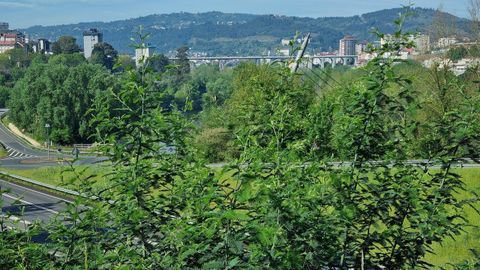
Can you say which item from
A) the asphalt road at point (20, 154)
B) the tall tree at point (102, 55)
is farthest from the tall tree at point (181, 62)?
the tall tree at point (102, 55)

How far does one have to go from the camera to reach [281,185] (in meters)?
3.95

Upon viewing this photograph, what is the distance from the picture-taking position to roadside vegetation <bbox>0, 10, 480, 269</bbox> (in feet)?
12.8

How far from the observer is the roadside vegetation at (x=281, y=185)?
391 cm

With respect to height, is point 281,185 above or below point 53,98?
above

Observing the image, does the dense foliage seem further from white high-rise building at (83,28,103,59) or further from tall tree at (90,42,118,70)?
white high-rise building at (83,28,103,59)

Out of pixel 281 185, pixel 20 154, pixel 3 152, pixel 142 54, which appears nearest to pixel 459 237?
pixel 281 185

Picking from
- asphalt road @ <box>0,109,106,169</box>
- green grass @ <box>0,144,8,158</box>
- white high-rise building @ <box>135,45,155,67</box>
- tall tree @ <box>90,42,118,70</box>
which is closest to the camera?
white high-rise building @ <box>135,45,155,67</box>

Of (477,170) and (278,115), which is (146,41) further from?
(477,170)

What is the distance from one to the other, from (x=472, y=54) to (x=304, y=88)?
27.2 meters

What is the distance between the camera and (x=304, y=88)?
556 centimetres

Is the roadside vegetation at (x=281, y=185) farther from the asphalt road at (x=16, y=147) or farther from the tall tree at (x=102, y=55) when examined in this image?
the tall tree at (x=102, y=55)

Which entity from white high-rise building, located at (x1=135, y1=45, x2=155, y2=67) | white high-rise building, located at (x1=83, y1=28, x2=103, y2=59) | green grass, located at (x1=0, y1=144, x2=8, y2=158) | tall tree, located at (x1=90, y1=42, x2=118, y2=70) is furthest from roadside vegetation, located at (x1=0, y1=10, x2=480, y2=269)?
white high-rise building, located at (x1=83, y1=28, x2=103, y2=59)

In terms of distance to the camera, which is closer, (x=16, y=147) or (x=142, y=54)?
(x=142, y=54)

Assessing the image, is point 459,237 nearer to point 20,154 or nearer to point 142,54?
point 142,54
